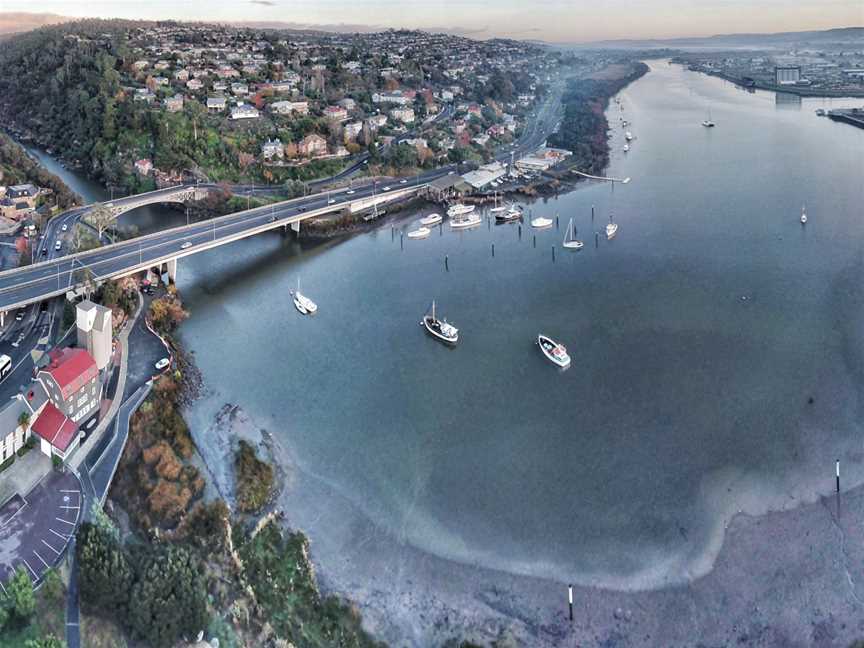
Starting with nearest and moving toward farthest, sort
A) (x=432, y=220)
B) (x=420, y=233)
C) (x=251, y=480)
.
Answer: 1. (x=251, y=480)
2. (x=420, y=233)
3. (x=432, y=220)

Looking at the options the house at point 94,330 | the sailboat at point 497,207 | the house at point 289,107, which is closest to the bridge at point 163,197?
the house at point 289,107

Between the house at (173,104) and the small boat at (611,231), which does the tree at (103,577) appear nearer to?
the small boat at (611,231)

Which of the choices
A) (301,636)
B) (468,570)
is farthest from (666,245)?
(301,636)

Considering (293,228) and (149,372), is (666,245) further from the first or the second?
(149,372)

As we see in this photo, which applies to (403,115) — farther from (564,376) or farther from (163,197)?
(564,376)


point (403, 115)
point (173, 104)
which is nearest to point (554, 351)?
point (403, 115)

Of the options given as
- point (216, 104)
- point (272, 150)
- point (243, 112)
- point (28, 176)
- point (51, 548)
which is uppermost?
point (216, 104)
